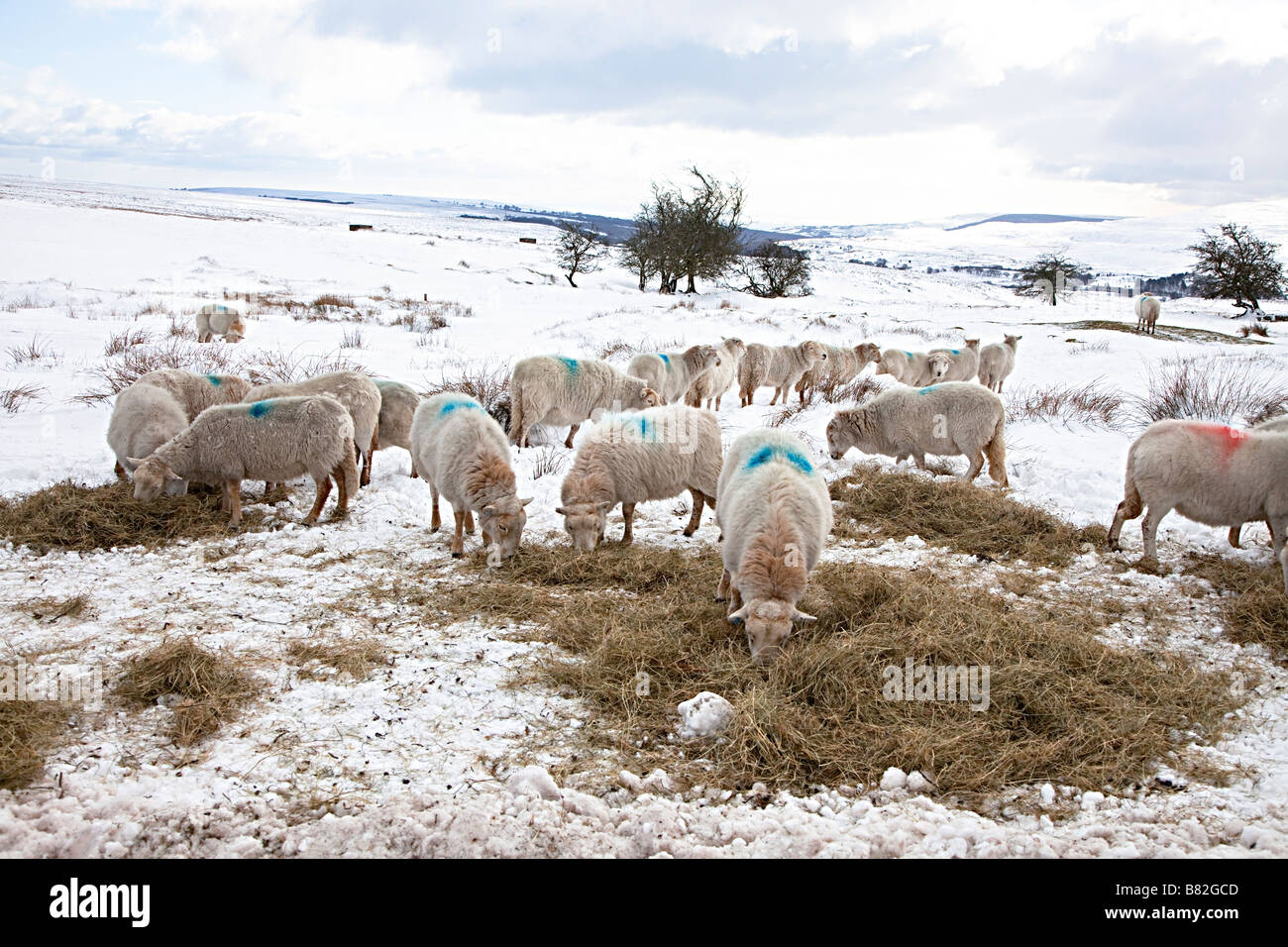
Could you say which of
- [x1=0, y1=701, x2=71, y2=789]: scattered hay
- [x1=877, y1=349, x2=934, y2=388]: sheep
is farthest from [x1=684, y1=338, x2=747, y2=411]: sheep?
[x1=0, y1=701, x2=71, y2=789]: scattered hay

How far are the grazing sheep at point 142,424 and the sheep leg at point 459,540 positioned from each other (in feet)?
9.65

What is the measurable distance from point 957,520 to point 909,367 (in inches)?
383

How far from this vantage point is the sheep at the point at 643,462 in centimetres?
695

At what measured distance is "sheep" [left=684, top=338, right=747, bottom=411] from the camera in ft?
47.6

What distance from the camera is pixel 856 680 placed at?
4.46 m

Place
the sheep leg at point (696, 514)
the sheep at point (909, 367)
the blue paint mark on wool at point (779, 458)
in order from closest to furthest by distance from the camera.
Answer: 1. the blue paint mark on wool at point (779, 458)
2. the sheep leg at point (696, 514)
3. the sheep at point (909, 367)

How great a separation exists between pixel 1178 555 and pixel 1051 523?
104 cm

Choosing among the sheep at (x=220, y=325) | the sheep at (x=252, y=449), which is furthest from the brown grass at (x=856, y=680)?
the sheep at (x=220, y=325)

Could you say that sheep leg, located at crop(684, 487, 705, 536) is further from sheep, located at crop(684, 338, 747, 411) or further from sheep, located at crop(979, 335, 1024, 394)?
sheep, located at crop(979, 335, 1024, 394)

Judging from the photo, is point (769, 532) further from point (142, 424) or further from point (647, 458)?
point (142, 424)

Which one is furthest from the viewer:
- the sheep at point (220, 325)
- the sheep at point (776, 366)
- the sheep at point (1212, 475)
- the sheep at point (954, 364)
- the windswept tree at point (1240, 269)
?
the windswept tree at point (1240, 269)

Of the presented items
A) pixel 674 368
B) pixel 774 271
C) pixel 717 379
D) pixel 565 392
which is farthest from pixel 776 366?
pixel 774 271

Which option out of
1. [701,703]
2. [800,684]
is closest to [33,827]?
[701,703]

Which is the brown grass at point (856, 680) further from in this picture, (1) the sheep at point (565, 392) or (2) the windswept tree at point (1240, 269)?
(2) the windswept tree at point (1240, 269)
